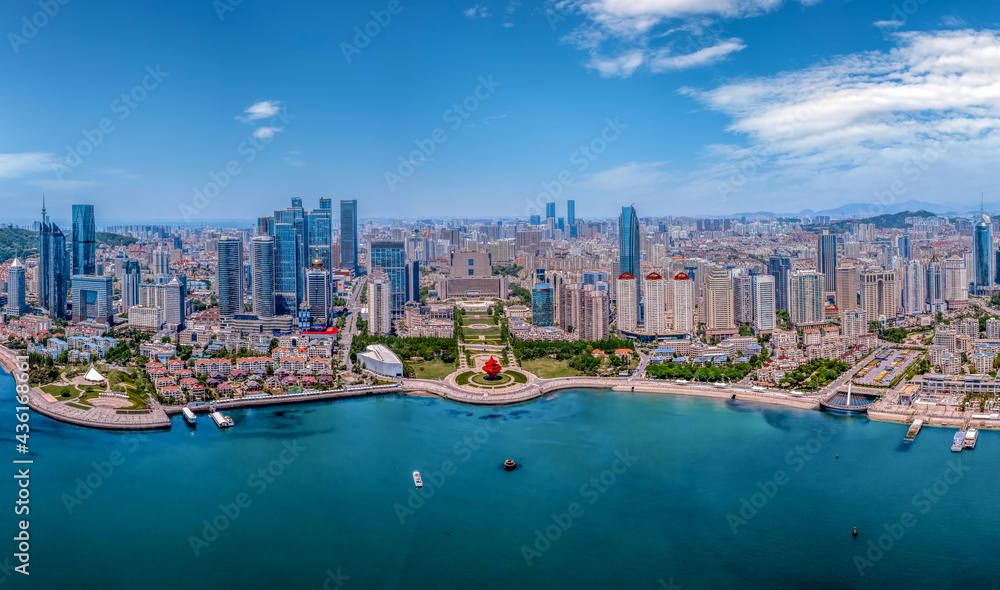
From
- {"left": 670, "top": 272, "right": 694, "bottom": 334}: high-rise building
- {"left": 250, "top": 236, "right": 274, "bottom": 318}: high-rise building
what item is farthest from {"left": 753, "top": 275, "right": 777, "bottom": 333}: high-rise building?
{"left": 250, "top": 236, "right": 274, "bottom": 318}: high-rise building

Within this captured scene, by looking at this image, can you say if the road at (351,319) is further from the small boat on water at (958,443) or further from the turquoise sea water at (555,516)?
the small boat on water at (958,443)

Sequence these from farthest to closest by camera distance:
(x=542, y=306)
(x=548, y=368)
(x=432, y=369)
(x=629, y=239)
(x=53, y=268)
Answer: (x=629, y=239)
(x=53, y=268)
(x=542, y=306)
(x=548, y=368)
(x=432, y=369)

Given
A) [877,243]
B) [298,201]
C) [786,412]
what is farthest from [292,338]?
[877,243]

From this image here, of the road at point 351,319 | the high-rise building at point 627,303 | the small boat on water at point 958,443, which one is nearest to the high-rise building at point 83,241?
the road at point 351,319

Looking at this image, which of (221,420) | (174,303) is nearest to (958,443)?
(221,420)

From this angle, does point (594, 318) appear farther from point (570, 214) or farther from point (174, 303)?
point (570, 214)

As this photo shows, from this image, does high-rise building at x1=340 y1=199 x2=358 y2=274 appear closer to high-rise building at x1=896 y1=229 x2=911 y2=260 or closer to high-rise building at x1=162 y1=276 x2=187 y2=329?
high-rise building at x1=162 y1=276 x2=187 y2=329

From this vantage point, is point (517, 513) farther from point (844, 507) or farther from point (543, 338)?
point (543, 338)
